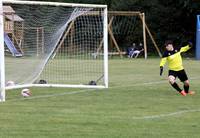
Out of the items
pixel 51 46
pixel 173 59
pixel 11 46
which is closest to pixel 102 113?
pixel 173 59

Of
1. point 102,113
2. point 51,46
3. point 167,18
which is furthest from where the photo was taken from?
point 167,18

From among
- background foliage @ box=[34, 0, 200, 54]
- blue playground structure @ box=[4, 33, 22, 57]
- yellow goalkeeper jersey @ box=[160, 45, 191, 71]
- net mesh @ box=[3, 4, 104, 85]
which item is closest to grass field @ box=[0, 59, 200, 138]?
yellow goalkeeper jersey @ box=[160, 45, 191, 71]

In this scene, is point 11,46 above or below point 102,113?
above

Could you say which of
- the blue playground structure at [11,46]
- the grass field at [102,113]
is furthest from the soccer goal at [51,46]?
the grass field at [102,113]

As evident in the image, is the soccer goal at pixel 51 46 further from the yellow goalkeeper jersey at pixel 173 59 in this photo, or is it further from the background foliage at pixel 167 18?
the background foliage at pixel 167 18

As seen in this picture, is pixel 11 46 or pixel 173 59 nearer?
pixel 173 59

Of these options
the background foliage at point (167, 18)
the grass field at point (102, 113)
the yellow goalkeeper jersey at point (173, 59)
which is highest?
the background foliage at point (167, 18)

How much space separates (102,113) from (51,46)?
23.0 feet

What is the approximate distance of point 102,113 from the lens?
1148 cm

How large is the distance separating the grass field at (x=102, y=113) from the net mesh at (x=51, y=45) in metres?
2.37

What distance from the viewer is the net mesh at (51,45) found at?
18547 millimetres

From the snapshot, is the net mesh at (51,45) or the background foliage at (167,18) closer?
the net mesh at (51,45)

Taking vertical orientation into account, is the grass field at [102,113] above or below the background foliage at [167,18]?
below

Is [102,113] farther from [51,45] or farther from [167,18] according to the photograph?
[167,18]
